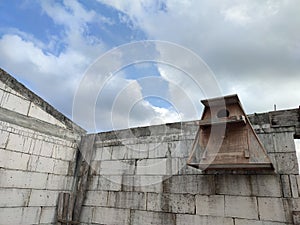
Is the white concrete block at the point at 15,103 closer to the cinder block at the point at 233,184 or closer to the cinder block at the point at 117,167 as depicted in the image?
the cinder block at the point at 117,167

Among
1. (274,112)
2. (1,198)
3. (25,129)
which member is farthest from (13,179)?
(274,112)

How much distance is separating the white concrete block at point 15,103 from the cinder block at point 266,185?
339 cm

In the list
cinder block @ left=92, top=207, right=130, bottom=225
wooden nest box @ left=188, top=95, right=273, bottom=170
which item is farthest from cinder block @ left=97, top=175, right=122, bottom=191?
wooden nest box @ left=188, top=95, right=273, bottom=170

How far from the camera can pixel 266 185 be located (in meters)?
2.39

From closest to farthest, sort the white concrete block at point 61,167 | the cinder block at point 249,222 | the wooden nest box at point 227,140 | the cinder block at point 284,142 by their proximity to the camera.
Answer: the wooden nest box at point 227,140, the cinder block at point 249,222, the cinder block at point 284,142, the white concrete block at point 61,167

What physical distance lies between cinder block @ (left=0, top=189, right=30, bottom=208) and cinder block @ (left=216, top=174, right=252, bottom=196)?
108 inches

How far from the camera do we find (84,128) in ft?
14.1

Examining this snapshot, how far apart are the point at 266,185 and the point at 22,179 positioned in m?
3.29

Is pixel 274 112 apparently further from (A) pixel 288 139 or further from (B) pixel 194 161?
(B) pixel 194 161

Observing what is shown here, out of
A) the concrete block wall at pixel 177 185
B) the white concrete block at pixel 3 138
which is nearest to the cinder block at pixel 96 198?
the concrete block wall at pixel 177 185

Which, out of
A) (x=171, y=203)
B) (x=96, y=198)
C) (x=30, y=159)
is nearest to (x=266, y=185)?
(x=171, y=203)

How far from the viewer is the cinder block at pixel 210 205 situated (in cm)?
256

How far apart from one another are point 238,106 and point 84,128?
9.96ft

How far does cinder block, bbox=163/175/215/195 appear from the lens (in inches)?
107
